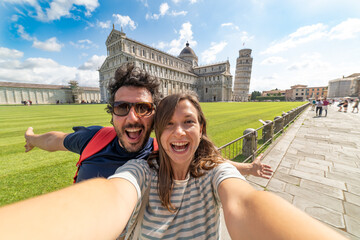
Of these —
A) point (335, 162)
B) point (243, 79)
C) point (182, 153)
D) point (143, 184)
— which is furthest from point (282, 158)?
point (243, 79)

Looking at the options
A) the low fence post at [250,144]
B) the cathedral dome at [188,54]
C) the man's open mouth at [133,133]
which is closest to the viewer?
the man's open mouth at [133,133]

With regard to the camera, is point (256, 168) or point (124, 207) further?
point (256, 168)

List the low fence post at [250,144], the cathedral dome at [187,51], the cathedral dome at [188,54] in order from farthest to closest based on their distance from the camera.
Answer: the cathedral dome at [187,51] → the cathedral dome at [188,54] → the low fence post at [250,144]

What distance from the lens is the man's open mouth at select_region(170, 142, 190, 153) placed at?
4.15 ft

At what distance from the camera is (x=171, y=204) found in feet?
3.55

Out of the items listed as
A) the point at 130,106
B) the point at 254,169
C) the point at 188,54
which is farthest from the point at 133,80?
the point at 188,54

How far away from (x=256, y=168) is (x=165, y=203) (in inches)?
49.7

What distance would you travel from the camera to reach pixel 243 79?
64750mm

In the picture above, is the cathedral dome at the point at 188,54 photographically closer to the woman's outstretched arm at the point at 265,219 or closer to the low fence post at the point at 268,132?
the low fence post at the point at 268,132

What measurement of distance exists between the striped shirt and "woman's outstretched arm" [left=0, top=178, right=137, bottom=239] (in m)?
0.17

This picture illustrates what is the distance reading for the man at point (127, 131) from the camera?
4.58 ft

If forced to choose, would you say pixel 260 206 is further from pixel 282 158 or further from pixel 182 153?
pixel 282 158

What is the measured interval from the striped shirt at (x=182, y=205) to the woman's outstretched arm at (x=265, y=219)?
183 mm

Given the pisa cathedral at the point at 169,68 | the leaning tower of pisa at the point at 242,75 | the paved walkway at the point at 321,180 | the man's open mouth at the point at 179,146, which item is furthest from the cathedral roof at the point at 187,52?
the man's open mouth at the point at 179,146
